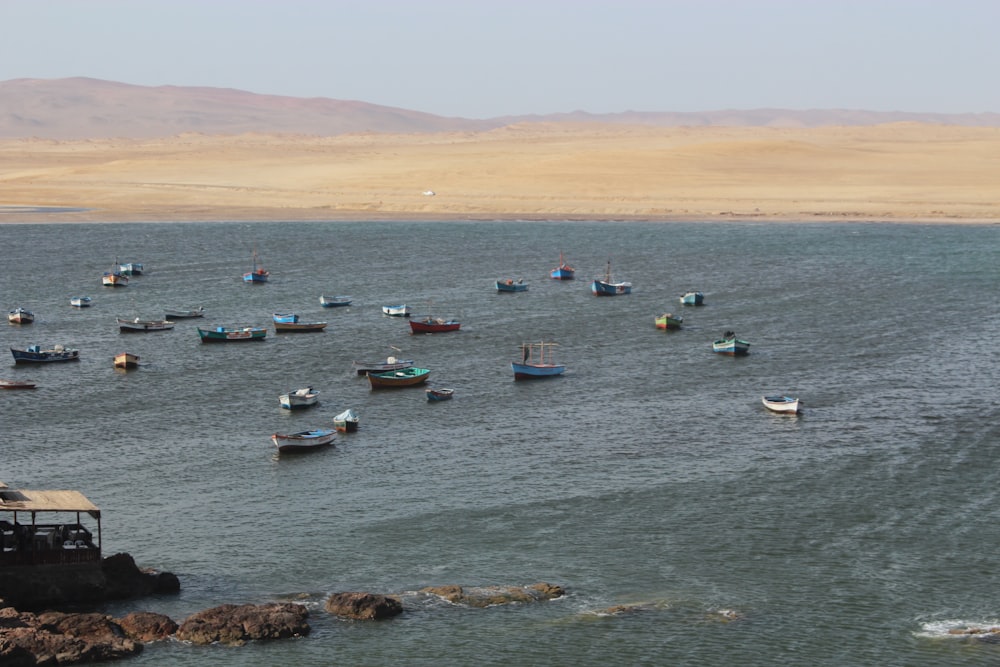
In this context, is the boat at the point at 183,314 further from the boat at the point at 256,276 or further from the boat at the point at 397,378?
the boat at the point at 397,378

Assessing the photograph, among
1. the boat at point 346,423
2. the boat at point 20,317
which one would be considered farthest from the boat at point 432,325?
the boat at point 20,317

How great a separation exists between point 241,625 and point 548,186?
371ft

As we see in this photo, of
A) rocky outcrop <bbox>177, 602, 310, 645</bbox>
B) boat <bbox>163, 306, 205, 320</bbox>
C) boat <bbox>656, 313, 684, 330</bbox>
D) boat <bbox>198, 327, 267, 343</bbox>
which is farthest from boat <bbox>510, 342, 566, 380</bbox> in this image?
rocky outcrop <bbox>177, 602, 310, 645</bbox>

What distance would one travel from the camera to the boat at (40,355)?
6131 cm

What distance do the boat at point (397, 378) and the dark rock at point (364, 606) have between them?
82.2 ft

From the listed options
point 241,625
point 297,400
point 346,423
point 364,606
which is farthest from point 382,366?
point 241,625

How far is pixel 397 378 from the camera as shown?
187 feet

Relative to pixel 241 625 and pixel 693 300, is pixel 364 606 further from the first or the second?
pixel 693 300

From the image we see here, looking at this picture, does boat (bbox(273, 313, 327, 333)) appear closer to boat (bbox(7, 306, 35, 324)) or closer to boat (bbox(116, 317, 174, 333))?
boat (bbox(116, 317, 174, 333))

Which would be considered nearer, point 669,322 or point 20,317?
point 669,322

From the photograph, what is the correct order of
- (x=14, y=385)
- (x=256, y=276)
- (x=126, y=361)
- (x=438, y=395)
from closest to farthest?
(x=438, y=395), (x=14, y=385), (x=126, y=361), (x=256, y=276)

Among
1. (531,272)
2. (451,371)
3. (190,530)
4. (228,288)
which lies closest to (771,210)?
(531,272)

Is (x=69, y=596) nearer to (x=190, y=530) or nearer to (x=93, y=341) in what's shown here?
(x=190, y=530)

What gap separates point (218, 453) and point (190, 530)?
27.5 feet
